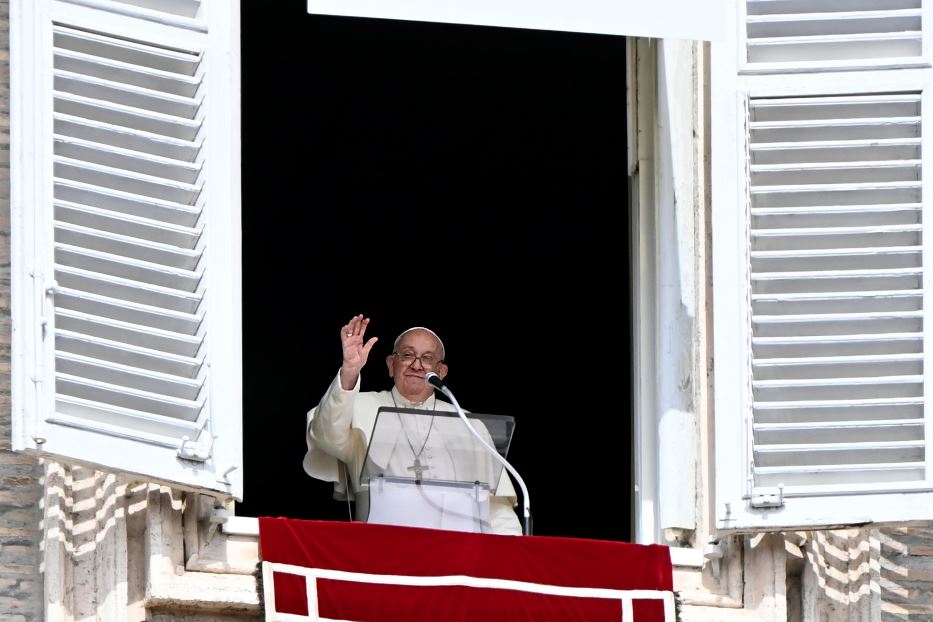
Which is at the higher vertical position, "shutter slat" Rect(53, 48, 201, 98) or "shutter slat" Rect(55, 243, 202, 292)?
"shutter slat" Rect(53, 48, 201, 98)

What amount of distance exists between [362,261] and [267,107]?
2.77 ft

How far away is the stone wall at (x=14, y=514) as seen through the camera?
7.49 meters

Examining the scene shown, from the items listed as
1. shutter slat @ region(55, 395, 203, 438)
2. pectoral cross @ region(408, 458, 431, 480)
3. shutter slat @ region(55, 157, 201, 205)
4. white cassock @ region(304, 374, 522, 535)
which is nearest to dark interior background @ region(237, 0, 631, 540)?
white cassock @ region(304, 374, 522, 535)

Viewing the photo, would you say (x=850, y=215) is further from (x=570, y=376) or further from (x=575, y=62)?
(x=570, y=376)

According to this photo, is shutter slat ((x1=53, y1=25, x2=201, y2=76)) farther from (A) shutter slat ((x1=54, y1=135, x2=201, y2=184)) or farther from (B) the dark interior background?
(B) the dark interior background

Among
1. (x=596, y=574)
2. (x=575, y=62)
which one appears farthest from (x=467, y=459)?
(x=575, y=62)

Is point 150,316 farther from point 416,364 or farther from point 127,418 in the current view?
point 416,364

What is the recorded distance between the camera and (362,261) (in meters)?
11.5

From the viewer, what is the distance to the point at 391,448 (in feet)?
25.8

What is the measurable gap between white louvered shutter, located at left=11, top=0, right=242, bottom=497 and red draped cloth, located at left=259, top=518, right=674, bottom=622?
0.34 metres

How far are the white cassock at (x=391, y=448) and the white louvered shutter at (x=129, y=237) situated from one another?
2.44ft

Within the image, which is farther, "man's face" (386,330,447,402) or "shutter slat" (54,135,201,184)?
"man's face" (386,330,447,402)

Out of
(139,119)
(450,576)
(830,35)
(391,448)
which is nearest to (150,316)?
(139,119)

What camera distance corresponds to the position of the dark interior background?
36.2ft
